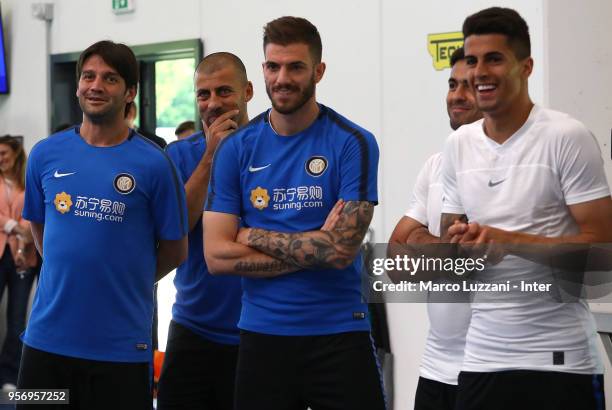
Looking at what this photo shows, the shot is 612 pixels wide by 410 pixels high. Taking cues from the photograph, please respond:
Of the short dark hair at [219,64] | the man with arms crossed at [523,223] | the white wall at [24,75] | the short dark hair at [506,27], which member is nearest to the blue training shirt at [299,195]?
the man with arms crossed at [523,223]

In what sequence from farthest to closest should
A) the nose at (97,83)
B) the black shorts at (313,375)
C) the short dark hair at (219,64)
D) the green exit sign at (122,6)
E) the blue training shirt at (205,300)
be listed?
the green exit sign at (122,6) → the short dark hair at (219,64) → the blue training shirt at (205,300) → the nose at (97,83) → the black shorts at (313,375)

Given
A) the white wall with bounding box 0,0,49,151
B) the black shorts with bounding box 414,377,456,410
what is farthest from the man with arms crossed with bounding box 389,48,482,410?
the white wall with bounding box 0,0,49,151

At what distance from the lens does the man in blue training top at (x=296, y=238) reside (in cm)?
304

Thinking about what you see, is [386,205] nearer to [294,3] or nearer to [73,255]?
[294,3]

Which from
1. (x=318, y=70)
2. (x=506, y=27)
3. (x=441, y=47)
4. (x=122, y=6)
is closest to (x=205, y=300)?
(x=318, y=70)

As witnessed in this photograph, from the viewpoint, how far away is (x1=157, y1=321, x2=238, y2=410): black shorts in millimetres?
3766

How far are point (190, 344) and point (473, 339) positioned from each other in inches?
55.4

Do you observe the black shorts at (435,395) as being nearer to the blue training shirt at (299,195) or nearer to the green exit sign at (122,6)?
the blue training shirt at (299,195)

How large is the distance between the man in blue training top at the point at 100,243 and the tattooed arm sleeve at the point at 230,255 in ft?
0.90

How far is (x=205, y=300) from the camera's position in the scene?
12.4 ft

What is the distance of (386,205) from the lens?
257 inches

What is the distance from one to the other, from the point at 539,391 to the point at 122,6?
611 cm

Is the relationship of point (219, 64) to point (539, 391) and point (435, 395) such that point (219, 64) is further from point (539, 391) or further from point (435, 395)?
A: point (539, 391)

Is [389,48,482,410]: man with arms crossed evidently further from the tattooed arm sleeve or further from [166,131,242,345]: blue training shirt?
[166,131,242,345]: blue training shirt
